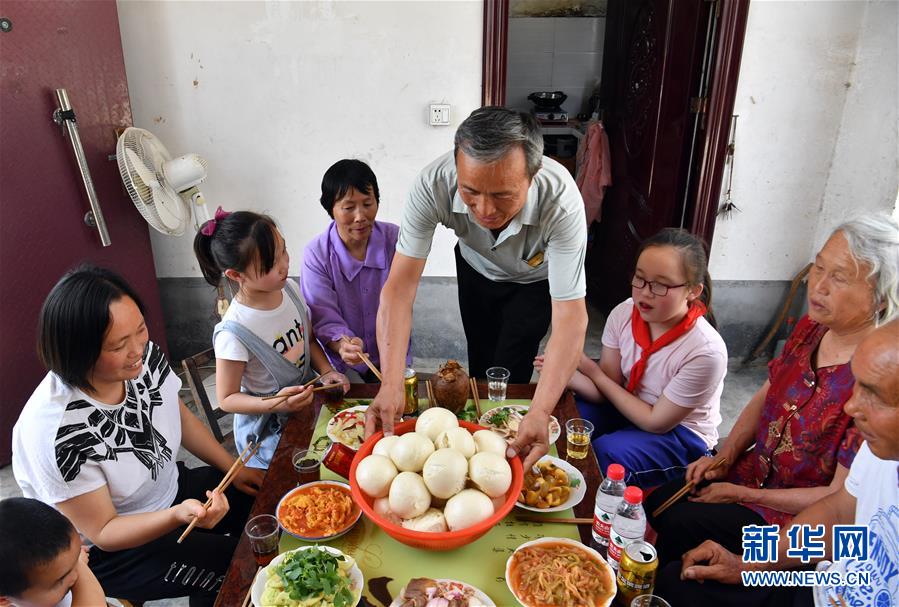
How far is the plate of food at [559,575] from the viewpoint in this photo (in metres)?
1.11

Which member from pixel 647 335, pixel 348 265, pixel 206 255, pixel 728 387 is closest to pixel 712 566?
pixel 647 335

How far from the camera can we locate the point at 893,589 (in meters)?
1.17

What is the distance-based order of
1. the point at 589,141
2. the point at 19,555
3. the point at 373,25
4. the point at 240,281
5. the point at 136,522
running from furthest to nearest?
the point at 589,141, the point at 373,25, the point at 240,281, the point at 136,522, the point at 19,555

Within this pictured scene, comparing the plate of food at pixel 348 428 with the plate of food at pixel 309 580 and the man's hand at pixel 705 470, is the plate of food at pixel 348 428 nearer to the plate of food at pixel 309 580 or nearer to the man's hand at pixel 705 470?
the plate of food at pixel 309 580

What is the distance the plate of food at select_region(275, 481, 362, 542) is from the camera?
4.23 feet

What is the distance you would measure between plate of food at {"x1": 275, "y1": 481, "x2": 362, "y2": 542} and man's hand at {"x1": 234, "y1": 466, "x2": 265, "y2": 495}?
409mm

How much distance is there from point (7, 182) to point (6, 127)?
9.3 inches

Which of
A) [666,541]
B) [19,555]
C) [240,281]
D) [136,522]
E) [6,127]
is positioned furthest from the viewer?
[6,127]

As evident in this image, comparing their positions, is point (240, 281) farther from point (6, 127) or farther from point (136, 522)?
point (6, 127)

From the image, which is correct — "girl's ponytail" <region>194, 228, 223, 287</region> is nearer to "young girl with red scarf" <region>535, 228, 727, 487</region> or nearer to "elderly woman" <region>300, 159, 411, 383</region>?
"elderly woman" <region>300, 159, 411, 383</region>

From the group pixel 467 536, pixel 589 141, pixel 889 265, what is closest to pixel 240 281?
pixel 467 536

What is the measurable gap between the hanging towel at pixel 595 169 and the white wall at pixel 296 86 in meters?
1.48

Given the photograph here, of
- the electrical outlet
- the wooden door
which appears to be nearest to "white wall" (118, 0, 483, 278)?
the electrical outlet

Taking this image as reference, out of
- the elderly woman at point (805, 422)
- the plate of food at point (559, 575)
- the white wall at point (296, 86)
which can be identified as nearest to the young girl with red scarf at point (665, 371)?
the elderly woman at point (805, 422)
